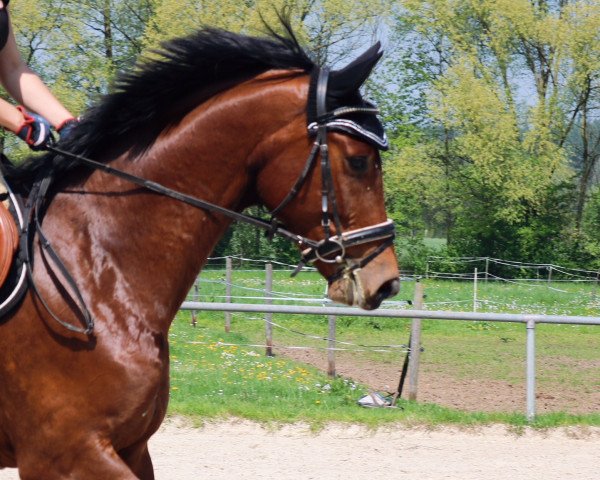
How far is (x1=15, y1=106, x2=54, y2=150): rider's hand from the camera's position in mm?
3143

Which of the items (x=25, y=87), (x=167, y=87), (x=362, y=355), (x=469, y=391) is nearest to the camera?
(x=167, y=87)

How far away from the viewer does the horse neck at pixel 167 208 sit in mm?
3133

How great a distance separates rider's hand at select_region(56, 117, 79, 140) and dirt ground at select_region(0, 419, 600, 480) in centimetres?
331

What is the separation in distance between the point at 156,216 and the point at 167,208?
0.05 m

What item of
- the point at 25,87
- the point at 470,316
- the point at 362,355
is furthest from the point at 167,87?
the point at 362,355

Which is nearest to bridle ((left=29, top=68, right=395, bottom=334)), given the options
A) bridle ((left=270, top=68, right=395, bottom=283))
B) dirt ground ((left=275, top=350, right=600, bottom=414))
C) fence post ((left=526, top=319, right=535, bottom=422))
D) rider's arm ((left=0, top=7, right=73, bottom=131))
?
bridle ((left=270, top=68, right=395, bottom=283))

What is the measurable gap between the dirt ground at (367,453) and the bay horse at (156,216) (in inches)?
118

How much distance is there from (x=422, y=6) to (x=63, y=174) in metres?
33.0

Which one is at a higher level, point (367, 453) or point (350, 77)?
point (350, 77)

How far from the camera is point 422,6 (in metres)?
34.5

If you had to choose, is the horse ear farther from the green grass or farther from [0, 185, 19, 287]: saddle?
the green grass

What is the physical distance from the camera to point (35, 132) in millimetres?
3152

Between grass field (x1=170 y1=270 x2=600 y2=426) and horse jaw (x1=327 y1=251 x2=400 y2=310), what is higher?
horse jaw (x1=327 y1=251 x2=400 y2=310)

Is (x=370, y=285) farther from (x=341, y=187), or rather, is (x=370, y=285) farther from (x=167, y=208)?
(x=167, y=208)
